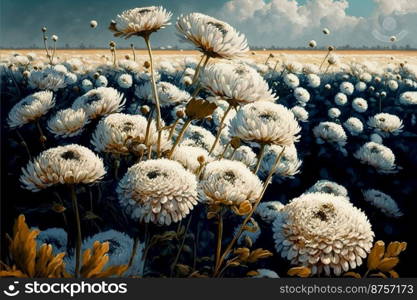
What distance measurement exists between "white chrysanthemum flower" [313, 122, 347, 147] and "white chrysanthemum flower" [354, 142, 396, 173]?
6.6 inches

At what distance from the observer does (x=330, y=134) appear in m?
2.30

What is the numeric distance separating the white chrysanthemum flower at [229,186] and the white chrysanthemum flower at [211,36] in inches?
10.0

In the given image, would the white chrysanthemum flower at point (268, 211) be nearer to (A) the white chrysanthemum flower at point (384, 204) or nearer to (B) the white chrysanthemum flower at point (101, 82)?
(A) the white chrysanthemum flower at point (384, 204)

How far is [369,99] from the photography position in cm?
315

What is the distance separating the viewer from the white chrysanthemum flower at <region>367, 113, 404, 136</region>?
248 centimetres

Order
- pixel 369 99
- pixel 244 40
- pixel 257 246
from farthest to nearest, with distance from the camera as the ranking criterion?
pixel 369 99 < pixel 257 246 < pixel 244 40

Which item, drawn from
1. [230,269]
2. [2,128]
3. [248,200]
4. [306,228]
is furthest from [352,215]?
[2,128]

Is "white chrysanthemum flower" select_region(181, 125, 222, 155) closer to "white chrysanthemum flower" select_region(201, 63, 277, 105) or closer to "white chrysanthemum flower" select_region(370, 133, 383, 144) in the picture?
"white chrysanthemum flower" select_region(201, 63, 277, 105)

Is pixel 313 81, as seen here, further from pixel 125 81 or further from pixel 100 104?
pixel 100 104

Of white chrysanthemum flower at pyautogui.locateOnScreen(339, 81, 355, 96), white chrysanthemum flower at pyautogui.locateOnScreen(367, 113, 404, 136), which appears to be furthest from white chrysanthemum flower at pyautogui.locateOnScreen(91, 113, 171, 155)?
white chrysanthemum flower at pyautogui.locateOnScreen(339, 81, 355, 96)

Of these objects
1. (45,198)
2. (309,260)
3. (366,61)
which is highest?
(366,61)

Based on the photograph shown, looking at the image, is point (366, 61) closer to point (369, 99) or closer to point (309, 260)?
point (369, 99)

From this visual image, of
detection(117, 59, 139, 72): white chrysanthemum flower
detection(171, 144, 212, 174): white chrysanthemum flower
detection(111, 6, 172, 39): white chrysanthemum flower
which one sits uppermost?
detection(111, 6, 172, 39): white chrysanthemum flower

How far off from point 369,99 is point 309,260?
227 cm
